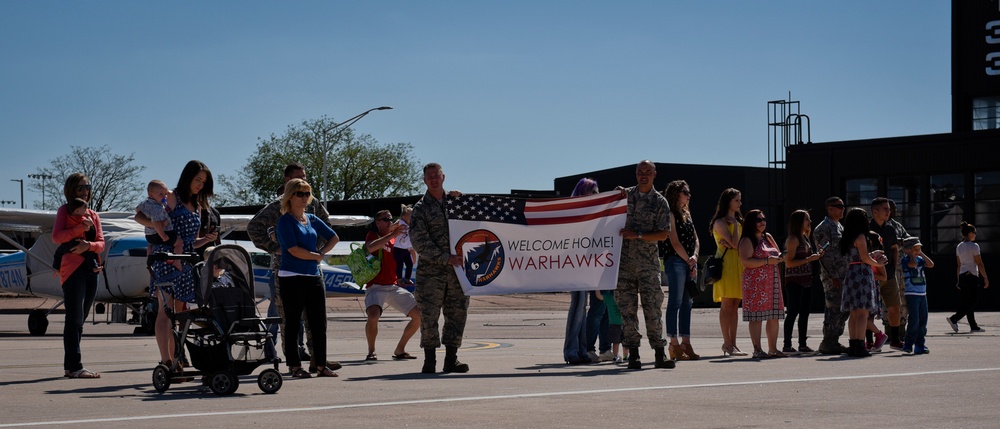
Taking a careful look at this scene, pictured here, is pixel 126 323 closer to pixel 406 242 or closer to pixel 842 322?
pixel 406 242

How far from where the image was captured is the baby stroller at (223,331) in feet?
31.6

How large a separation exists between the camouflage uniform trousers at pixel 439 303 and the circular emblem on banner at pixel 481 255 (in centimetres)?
19

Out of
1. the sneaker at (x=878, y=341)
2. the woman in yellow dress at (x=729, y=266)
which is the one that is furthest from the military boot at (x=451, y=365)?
the sneaker at (x=878, y=341)

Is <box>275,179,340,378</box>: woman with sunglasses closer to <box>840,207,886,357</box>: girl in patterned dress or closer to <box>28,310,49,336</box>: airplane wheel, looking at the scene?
<box>840,207,886,357</box>: girl in patterned dress

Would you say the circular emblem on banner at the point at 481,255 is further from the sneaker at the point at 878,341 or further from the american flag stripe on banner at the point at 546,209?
the sneaker at the point at 878,341

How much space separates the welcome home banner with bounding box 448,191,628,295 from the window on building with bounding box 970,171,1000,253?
24.0m

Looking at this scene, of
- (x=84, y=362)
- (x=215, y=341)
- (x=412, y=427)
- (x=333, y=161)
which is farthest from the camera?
(x=333, y=161)

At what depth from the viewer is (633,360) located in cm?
1207

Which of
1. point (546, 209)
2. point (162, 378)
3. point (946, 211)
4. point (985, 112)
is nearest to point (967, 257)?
point (546, 209)

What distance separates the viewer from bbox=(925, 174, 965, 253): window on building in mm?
34125

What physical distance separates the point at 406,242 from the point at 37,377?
4398 mm

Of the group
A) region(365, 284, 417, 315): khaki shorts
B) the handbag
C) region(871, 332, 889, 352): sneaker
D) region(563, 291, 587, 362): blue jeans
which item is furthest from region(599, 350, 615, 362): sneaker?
region(871, 332, 889, 352): sneaker

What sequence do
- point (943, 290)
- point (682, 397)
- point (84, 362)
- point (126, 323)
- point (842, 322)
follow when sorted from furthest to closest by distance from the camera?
point (943, 290) < point (126, 323) < point (842, 322) < point (84, 362) < point (682, 397)

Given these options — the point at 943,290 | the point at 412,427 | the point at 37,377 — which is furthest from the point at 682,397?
the point at 943,290
